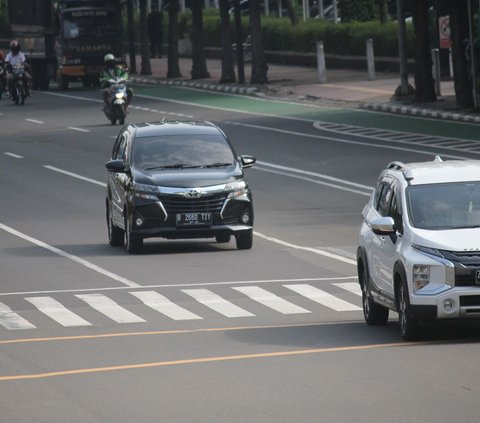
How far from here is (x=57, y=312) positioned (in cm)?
1912

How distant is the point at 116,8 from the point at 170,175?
44.9 metres

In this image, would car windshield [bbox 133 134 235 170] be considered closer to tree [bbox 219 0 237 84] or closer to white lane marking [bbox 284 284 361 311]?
white lane marking [bbox 284 284 361 311]

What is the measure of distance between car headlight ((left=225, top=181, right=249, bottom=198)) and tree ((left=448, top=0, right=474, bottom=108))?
21.9m

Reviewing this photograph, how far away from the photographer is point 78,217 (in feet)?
100

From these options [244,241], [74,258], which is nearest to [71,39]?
[244,241]

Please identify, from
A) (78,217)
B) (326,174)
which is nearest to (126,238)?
(78,217)

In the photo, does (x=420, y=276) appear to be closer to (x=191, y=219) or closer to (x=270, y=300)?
(x=270, y=300)

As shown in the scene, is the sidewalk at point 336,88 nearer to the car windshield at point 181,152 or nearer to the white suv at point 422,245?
the car windshield at point 181,152

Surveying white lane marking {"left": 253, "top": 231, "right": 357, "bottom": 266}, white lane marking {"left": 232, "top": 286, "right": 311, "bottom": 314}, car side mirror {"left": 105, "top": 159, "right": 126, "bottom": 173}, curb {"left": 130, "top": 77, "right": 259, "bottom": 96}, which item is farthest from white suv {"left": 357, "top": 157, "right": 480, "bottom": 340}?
curb {"left": 130, "top": 77, "right": 259, "bottom": 96}

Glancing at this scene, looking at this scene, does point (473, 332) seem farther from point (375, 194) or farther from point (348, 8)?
point (348, 8)

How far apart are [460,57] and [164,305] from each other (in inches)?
1117

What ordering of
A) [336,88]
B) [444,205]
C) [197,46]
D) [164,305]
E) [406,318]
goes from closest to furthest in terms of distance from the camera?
[406,318]
[444,205]
[164,305]
[336,88]
[197,46]

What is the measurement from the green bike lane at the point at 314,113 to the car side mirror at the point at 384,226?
83.8ft

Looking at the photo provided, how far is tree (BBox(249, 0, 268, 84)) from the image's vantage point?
2418 inches
